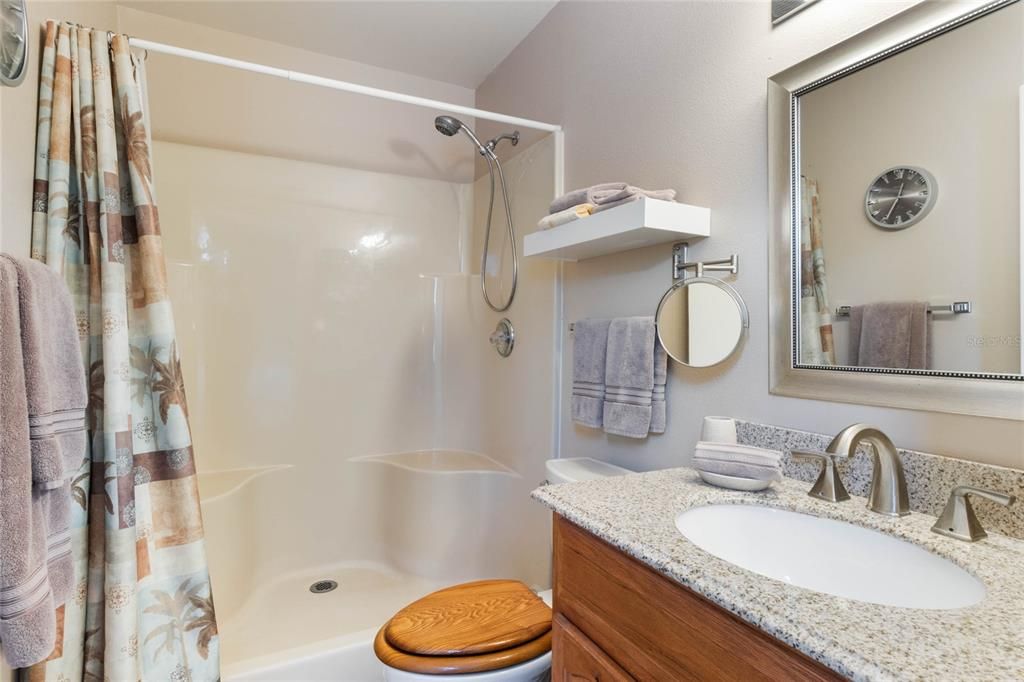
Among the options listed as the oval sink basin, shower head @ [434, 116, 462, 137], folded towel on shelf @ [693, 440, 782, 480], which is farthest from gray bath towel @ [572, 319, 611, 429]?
shower head @ [434, 116, 462, 137]

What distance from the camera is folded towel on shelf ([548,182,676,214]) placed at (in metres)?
1.24

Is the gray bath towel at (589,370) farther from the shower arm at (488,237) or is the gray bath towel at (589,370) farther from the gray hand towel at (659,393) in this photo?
the shower arm at (488,237)

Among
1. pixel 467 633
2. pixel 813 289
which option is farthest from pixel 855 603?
pixel 467 633

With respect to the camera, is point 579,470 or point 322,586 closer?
point 579,470

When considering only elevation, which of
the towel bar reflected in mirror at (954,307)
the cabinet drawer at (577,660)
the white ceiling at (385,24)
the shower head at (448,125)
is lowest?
the cabinet drawer at (577,660)

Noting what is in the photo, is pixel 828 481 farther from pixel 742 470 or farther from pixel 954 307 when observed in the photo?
pixel 954 307

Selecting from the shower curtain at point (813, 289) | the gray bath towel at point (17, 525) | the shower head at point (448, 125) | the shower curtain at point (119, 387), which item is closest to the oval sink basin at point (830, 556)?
the shower curtain at point (813, 289)

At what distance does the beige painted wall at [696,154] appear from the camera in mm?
977

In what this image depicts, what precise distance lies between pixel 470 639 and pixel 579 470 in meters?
0.56

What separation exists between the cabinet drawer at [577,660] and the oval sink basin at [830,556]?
24 centimetres

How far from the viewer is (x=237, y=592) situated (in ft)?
6.35

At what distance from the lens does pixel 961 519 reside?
724 mm

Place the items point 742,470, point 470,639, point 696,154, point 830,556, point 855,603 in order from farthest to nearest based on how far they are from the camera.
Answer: point 696,154, point 470,639, point 742,470, point 830,556, point 855,603

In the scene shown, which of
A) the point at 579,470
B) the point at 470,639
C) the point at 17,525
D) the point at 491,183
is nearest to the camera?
the point at 17,525
